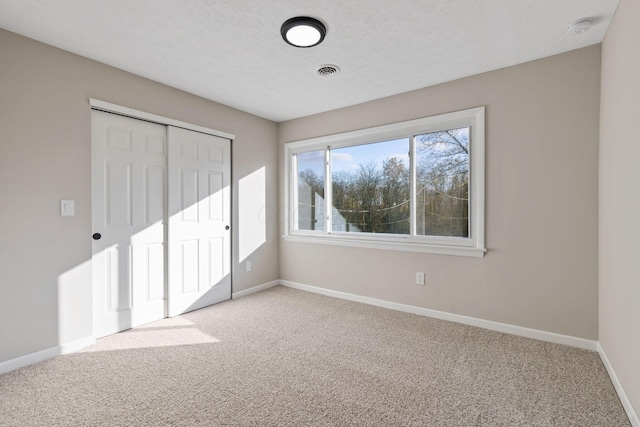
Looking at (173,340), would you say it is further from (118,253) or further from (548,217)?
(548,217)

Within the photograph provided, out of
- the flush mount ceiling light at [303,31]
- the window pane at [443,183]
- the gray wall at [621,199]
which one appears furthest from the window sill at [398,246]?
the flush mount ceiling light at [303,31]

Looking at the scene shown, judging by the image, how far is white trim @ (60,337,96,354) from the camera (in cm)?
250

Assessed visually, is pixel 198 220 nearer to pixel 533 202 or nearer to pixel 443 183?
pixel 443 183

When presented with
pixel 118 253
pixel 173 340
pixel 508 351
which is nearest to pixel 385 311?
pixel 508 351

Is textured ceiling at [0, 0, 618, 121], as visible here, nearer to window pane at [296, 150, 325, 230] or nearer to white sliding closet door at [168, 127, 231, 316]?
white sliding closet door at [168, 127, 231, 316]

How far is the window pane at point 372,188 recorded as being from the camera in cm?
363

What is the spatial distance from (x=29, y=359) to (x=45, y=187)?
1.33m

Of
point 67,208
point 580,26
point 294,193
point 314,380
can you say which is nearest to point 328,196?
point 294,193

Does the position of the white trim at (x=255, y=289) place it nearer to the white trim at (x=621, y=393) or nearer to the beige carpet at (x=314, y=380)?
the beige carpet at (x=314, y=380)

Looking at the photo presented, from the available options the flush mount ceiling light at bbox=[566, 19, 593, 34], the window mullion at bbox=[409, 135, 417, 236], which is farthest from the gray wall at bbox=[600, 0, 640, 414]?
the window mullion at bbox=[409, 135, 417, 236]

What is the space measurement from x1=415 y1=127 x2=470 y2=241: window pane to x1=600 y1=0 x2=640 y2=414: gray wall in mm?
1069

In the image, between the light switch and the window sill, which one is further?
the window sill

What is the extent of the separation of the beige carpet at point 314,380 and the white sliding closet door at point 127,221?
0.25 m

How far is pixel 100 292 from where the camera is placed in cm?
277
